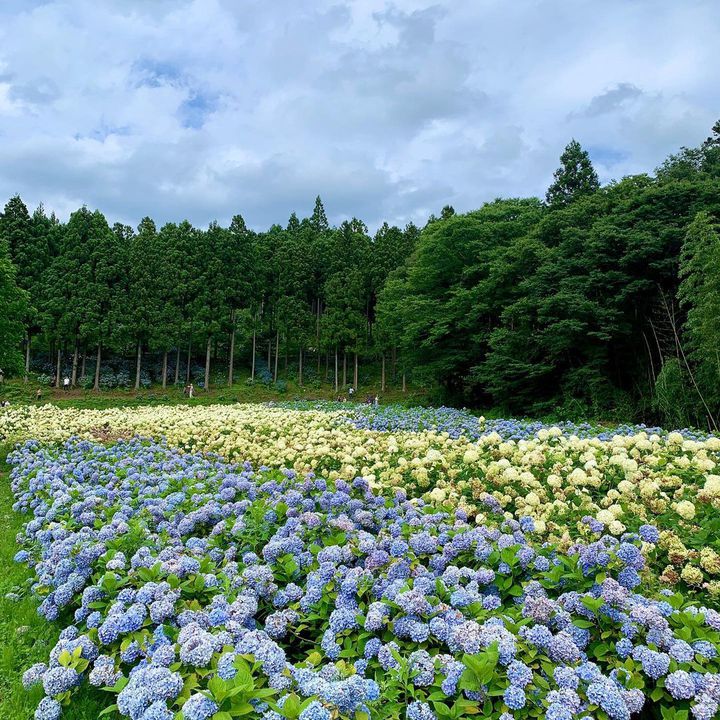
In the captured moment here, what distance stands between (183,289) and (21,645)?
93.7 feet

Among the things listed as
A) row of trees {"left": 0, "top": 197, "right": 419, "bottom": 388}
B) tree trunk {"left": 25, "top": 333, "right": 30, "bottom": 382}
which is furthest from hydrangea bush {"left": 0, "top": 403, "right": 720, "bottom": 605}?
tree trunk {"left": 25, "top": 333, "right": 30, "bottom": 382}

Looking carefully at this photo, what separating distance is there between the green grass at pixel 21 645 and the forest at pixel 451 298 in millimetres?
13156

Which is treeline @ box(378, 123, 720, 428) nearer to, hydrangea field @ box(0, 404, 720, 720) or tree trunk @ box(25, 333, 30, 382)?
hydrangea field @ box(0, 404, 720, 720)

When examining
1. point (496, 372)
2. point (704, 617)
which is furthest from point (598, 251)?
point (704, 617)

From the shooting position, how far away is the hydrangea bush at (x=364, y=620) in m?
2.00

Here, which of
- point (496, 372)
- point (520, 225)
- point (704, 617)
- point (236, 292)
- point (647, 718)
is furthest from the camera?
point (236, 292)

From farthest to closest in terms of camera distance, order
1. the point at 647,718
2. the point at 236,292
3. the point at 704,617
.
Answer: the point at 236,292 < the point at 704,617 < the point at 647,718

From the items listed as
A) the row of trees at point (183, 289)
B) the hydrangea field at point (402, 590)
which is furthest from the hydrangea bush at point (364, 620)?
the row of trees at point (183, 289)

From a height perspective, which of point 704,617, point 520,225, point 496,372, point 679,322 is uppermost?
point 520,225

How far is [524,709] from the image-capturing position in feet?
6.56

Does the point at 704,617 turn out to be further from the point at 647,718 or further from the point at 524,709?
the point at 524,709

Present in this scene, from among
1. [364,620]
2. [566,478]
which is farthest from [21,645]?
[566,478]

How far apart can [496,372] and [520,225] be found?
7.92m

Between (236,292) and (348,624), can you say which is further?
(236,292)
